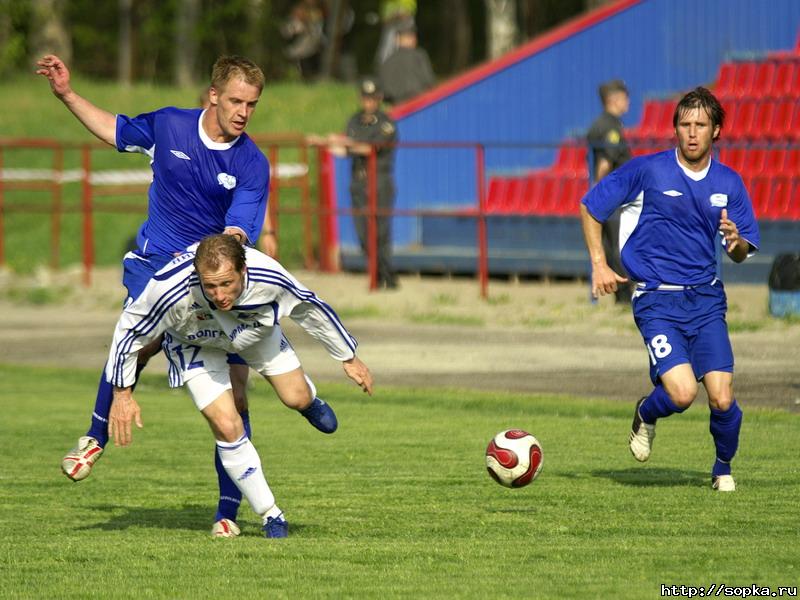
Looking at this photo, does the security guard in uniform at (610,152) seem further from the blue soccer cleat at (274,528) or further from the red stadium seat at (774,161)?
the blue soccer cleat at (274,528)

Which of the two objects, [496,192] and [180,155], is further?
Result: [496,192]

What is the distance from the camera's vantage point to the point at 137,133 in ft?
26.8

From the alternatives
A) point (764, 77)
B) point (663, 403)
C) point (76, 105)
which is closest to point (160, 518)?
point (76, 105)

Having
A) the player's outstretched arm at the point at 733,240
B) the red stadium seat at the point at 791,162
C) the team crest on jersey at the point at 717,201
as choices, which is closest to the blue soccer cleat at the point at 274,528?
the player's outstretched arm at the point at 733,240

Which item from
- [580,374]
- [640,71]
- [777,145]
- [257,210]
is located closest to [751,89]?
[640,71]

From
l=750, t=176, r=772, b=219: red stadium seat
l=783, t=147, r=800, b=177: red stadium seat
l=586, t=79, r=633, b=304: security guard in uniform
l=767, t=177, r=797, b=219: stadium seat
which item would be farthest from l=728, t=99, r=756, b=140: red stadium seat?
l=586, t=79, r=633, b=304: security guard in uniform

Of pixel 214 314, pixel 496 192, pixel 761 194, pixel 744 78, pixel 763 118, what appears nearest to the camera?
pixel 214 314

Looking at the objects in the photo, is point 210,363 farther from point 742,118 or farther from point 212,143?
point 742,118

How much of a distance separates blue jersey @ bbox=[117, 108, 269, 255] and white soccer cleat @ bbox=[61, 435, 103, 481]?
1090mm

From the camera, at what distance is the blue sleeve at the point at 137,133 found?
8156 mm

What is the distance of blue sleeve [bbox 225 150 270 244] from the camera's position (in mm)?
7719

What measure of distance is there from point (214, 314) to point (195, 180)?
1184 mm

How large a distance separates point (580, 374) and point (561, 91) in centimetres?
966

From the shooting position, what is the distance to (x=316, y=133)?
100ft
